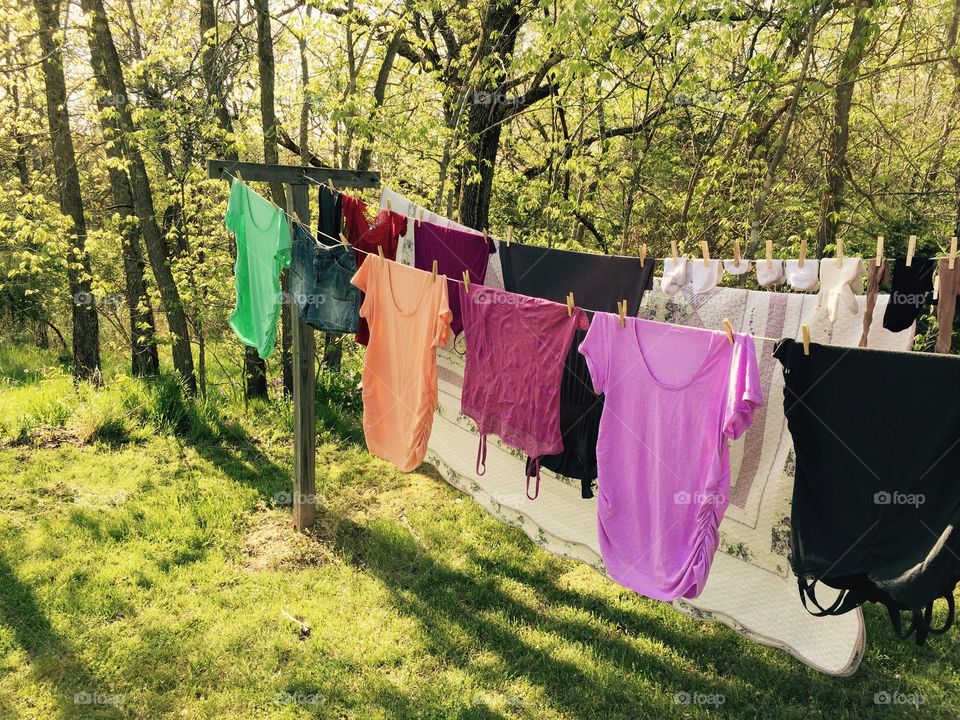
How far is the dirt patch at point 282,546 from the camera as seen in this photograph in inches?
160

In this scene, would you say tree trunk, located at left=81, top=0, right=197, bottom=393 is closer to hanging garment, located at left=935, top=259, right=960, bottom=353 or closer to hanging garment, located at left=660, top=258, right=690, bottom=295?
hanging garment, located at left=660, top=258, right=690, bottom=295

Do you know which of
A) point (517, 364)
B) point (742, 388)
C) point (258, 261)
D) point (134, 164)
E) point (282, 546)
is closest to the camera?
point (742, 388)

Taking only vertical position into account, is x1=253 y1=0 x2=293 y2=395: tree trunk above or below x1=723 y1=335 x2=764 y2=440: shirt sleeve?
above

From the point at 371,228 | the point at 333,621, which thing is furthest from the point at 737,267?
the point at 333,621

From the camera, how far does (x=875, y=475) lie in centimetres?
195

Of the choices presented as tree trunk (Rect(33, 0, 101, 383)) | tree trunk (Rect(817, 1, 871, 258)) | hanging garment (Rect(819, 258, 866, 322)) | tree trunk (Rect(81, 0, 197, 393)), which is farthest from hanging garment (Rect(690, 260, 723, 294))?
tree trunk (Rect(33, 0, 101, 383))

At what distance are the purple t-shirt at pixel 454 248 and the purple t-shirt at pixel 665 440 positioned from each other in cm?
136

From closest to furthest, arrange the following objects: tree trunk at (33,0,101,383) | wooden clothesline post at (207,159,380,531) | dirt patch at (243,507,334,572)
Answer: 1. wooden clothesline post at (207,159,380,531)
2. dirt patch at (243,507,334,572)
3. tree trunk at (33,0,101,383)

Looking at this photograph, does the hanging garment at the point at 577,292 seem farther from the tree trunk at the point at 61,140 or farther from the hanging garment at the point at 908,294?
the tree trunk at the point at 61,140

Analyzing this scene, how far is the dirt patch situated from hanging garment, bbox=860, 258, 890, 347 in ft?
10.9

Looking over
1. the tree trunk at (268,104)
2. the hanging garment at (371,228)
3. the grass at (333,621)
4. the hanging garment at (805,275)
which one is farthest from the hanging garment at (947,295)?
the tree trunk at (268,104)

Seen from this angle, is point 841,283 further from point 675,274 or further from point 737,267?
point 675,274

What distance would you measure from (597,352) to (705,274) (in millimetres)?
929

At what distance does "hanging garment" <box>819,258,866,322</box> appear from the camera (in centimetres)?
268
